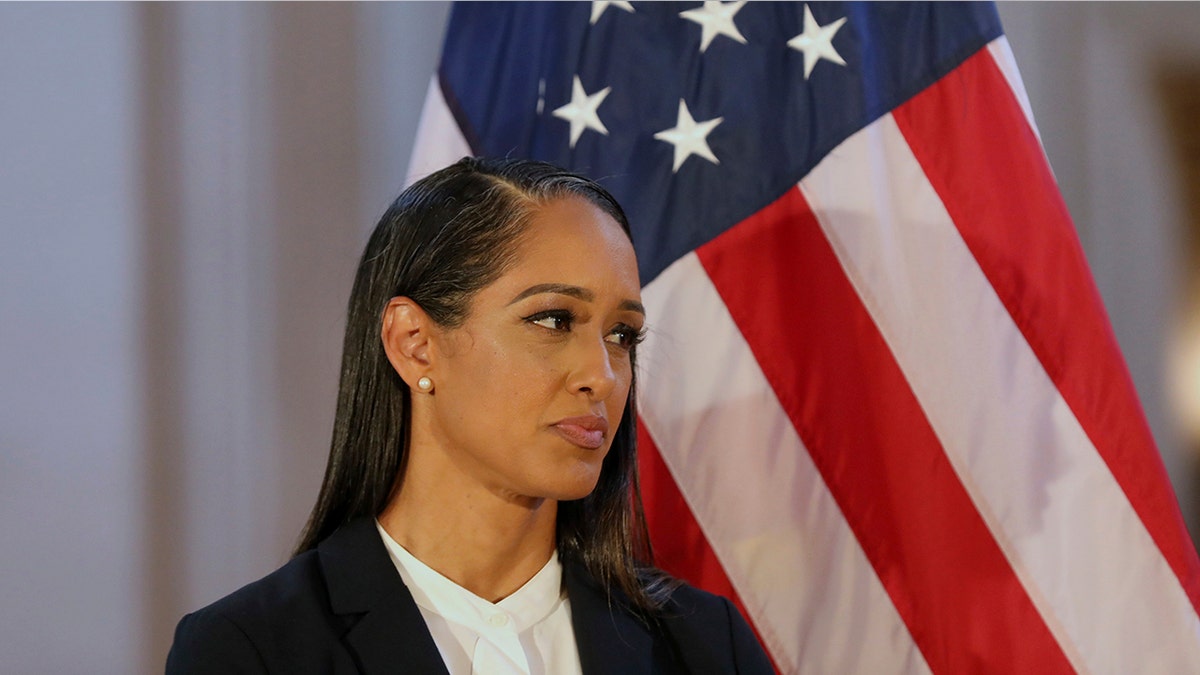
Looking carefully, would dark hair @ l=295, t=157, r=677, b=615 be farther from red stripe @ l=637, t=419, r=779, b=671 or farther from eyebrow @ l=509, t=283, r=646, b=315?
red stripe @ l=637, t=419, r=779, b=671

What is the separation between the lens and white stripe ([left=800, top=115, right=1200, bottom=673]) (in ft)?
5.97

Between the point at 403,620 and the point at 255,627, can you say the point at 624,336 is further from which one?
the point at 255,627

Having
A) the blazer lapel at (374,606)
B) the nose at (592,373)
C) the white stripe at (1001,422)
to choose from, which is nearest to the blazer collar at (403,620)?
the blazer lapel at (374,606)

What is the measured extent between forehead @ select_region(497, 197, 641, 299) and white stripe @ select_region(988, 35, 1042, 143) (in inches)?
29.8

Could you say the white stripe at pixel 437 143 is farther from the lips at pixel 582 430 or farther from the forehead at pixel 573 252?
the lips at pixel 582 430

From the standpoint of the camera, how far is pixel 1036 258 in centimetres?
189

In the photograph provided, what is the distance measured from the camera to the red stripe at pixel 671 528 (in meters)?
1.99

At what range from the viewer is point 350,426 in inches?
62.7

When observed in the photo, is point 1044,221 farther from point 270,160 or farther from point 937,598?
point 270,160

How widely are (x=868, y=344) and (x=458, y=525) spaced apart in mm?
746

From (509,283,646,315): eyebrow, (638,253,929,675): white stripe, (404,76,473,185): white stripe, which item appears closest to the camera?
(509,283,646,315): eyebrow

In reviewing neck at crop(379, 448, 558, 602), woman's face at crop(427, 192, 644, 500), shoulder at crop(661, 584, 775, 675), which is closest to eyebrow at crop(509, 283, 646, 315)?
woman's face at crop(427, 192, 644, 500)

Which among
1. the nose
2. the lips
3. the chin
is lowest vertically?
the chin

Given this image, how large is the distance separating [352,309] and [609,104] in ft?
2.10
